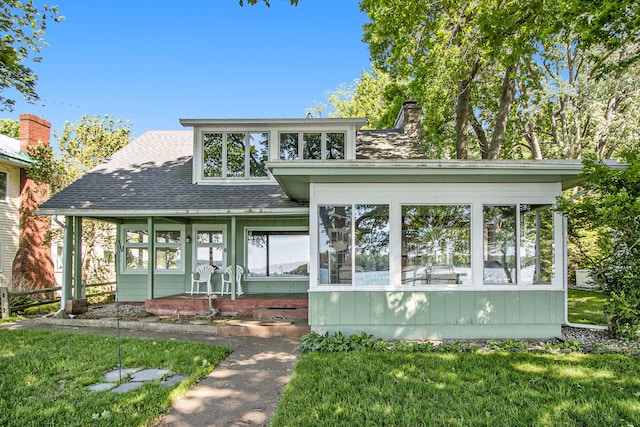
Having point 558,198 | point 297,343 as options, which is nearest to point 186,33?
point 297,343

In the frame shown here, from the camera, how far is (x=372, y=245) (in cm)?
695

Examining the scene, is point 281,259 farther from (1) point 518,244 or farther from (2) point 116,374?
(1) point 518,244

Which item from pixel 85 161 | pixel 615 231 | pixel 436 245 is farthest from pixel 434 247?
pixel 85 161

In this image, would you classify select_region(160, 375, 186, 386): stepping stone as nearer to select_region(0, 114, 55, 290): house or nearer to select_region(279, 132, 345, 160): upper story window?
select_region(279, 132, 345, 160): upper story window

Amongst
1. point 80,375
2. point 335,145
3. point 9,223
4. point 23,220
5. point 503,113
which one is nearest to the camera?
point 80,375

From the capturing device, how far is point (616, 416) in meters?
3.63

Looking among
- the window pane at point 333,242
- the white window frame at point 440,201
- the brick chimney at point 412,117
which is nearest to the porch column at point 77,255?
the white window frame at point 440,201

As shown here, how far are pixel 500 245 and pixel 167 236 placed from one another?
8.68m

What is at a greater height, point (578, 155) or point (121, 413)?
point (578, 155)

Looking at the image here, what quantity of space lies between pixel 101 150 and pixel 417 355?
1513 cm

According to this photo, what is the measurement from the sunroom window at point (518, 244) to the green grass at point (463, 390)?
152 cm

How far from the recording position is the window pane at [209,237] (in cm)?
1090

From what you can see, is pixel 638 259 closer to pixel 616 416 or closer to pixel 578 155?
pixel 616 416

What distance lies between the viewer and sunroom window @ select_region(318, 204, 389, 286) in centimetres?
690
